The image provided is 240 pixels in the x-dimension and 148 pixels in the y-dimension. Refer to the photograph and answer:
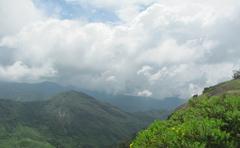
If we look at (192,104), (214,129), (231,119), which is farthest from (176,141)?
(192,104)

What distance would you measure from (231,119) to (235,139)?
164cm

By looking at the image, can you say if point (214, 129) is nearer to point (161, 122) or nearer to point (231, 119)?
point (231, 119)

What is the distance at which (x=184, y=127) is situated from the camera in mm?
27016

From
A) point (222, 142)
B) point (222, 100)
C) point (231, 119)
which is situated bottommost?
point (222, 142)

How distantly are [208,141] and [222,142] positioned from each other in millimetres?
983

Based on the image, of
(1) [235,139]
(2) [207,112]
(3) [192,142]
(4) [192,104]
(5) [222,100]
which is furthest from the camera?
(4) [192,104]

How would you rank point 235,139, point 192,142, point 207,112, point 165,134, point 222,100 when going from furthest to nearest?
point 222,100 < point 207,112 < point 235,139 < point 165,134 < point 192,142

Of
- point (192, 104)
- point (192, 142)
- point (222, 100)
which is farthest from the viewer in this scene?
point (192, 104)

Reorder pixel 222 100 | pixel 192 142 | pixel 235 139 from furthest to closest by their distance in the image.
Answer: pixel 222 100 < pixel 235 139 < pixel 192 142

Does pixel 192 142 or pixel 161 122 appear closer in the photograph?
pixel 192 142

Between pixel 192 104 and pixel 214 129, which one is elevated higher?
pixel 192 104

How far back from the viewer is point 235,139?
29.3m

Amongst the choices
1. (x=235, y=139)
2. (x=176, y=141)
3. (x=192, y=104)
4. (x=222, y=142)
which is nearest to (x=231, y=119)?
(x=235, y=139)

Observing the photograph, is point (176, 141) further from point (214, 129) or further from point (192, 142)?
point (214, 129)
